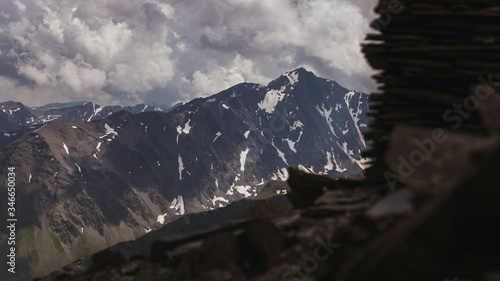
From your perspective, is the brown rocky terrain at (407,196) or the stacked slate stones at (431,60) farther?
the stacked slate stones at (431,60)


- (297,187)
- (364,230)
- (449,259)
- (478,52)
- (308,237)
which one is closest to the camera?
(449,259)

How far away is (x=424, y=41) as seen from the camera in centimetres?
1367

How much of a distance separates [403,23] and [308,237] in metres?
8.84

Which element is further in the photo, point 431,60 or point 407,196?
point 431,60

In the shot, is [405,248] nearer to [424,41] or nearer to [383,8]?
[424,41]

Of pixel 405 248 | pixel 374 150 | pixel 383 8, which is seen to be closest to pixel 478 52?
pixel 383 8

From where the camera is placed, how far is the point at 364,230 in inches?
324

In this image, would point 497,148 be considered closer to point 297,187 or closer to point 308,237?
point 308,237

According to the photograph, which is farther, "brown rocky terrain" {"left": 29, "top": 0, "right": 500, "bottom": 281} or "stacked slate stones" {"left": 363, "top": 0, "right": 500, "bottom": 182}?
"stacked slate stones" {"left": 363, "top": 0, "right": 500, "bottom": 182}

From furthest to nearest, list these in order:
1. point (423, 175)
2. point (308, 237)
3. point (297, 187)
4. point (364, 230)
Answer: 1. point (297, 187)
2. point (308, 237)
3. point (364, 230)
4. point (423, 175)

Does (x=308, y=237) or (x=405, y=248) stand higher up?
(x=308, y=237)

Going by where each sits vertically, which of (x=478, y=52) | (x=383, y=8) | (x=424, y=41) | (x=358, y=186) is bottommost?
(x=358, y=186)

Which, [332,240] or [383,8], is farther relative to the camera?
[383,8]

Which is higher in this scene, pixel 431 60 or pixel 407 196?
pixel 431 60
